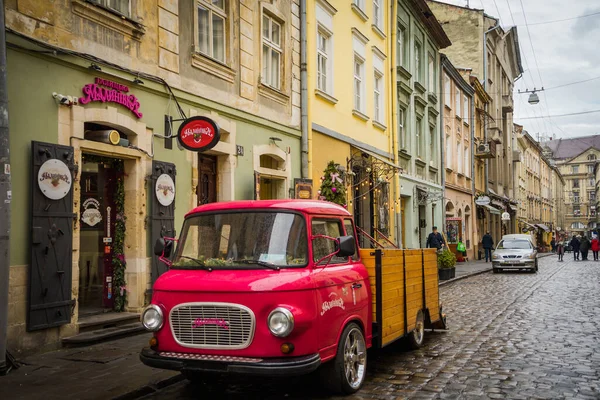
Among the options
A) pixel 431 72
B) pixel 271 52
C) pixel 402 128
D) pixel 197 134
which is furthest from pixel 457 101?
pixel 197 134

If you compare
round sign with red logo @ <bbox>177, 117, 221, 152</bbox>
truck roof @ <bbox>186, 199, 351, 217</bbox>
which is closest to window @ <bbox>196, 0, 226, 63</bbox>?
round sign with red logo @ <bbox>177, 117, 221, 152</bbox>

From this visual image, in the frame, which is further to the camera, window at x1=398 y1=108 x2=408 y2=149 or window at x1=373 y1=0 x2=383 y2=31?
window at x1=398 y1=108 x2=408 y2=149

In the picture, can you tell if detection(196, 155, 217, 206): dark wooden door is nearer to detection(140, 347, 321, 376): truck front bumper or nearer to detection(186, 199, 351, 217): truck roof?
detection(186, 199, 351, 217): truck roof

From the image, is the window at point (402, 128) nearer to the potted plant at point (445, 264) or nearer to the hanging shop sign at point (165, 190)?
the potted plant at point (445, 264)

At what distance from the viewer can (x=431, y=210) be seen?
28.7m

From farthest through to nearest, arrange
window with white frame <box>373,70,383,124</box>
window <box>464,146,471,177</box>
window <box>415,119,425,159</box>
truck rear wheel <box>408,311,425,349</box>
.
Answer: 1. window <box>464,146,471,177</box>
2. window <box>415,119,425,159</box>
3. window with white frame <box>373,70,383,124</box>
4. truck rear wheel <box>408,311,425,349</box>

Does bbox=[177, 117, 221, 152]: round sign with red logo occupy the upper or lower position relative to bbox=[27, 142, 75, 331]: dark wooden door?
upper

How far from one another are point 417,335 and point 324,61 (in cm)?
1112

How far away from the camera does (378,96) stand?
22516 millimetres

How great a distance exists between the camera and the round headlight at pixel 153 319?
19.2 ft

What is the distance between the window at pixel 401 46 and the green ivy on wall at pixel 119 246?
1662 centimetres

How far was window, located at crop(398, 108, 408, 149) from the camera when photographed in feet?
81.4

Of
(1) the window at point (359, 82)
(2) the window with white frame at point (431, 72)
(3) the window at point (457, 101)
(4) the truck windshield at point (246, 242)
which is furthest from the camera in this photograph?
(3) the window at point (457, 101)

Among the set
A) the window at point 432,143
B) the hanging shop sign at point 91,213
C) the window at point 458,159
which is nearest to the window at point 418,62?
the window at point 432,143
